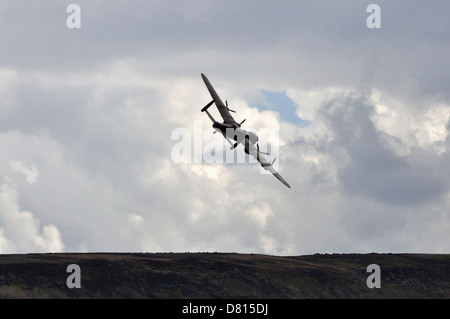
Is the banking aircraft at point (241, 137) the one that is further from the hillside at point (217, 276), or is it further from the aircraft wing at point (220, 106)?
the hillside at point (217, 276)

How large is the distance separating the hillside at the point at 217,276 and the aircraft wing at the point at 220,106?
923 inches

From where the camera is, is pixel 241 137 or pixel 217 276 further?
pixel 217 276

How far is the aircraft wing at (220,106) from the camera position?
8369 centimetres

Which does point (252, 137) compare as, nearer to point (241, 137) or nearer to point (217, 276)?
point (241, 137)

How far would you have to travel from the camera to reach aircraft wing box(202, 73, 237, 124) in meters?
83.7

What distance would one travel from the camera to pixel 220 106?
8594 centimetres

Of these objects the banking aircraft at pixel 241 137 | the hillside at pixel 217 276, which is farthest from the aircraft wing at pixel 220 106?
the hillside at pixel 217 276

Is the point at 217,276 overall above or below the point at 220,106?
below

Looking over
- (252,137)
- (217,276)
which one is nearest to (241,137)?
(252,137)

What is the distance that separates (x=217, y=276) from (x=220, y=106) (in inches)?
1006

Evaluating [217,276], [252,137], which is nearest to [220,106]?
[252,137]

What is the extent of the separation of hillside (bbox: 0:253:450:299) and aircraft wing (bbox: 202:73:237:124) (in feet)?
76.9

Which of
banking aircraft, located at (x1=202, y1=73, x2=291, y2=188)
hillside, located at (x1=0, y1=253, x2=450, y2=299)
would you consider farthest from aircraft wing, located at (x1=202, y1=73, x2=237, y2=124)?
hillside, located at (x1=0, y1=253, x2=450, y2=299)

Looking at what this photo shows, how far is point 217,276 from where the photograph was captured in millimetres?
96250
